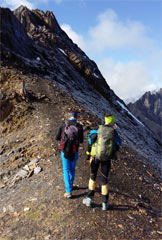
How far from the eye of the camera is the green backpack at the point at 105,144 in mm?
5551

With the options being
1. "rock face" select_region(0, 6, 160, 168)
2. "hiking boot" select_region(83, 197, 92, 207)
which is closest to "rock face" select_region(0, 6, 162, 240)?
"hiking boot" select_region(83, 197, 92, 207)

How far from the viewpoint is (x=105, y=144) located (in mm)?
5574

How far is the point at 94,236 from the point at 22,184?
4.16 metres

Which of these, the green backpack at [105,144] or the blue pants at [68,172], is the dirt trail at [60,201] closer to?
the blue pants at [68,172]

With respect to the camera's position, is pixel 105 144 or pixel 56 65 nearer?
pixel 105 144

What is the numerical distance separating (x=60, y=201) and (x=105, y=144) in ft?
7.93

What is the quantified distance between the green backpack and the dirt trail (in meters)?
1.69

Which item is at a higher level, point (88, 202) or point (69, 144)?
point (69, 144)

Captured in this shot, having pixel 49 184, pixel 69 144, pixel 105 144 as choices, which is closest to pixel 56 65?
pixel 49 184

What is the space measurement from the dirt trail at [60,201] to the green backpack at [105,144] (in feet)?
5.54

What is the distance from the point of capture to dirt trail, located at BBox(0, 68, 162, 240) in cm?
493

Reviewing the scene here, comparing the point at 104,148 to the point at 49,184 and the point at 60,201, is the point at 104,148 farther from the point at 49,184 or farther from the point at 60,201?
the point at 49,184

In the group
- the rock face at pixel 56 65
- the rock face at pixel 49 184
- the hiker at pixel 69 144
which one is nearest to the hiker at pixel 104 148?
the rock face at pixel 49 184

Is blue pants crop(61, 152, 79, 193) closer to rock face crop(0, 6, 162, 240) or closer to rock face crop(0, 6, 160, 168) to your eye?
rock face crop(0, 6, 162, 240)
